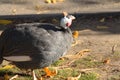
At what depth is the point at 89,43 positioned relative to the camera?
6.54 m

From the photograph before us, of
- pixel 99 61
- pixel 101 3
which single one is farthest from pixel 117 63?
pixel 101 3

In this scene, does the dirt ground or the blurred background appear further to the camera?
the blurred background

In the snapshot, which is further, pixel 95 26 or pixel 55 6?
pixel 55 6

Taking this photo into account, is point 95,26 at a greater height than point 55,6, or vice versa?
point 55,6

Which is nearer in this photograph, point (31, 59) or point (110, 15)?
point (31, 59)

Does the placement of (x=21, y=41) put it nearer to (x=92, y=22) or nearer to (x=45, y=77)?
(x=45, y=77)

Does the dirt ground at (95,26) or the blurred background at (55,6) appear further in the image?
the blurred background at (55,6)

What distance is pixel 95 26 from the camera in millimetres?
7344

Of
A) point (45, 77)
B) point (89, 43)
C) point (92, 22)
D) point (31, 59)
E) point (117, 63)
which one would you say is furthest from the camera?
point (92, 22)

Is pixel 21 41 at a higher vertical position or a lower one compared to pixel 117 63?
higher

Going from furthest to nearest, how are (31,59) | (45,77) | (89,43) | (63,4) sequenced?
(63,4) < (89,43) < (45,77) < (31,59)

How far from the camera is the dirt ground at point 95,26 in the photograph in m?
5.84

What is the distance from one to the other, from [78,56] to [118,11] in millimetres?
2242

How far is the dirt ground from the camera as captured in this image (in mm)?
5840
